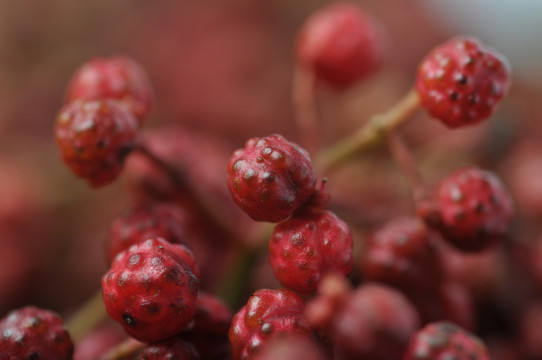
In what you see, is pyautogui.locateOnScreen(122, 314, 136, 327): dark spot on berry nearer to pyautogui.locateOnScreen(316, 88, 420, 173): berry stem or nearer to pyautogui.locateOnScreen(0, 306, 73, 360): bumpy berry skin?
pyautogui.locateOnScreen(0, 306, 73, 360): bumpy berry skin

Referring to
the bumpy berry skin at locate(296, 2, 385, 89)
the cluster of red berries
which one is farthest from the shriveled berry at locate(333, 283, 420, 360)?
the bumpy berry skin at locate(296, 2, 385, 89)

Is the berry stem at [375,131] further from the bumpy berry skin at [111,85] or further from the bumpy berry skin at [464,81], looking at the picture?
the bumpy berry skin at [111,85]

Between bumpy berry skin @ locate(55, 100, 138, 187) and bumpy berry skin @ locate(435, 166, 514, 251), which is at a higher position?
bumpy berry skin @ locate(55, 100, 138, 187)

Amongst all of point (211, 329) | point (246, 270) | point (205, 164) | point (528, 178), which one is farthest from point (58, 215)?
point (528, 178)

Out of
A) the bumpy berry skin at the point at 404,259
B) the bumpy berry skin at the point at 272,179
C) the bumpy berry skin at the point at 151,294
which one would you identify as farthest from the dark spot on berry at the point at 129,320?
the bumpy berry skin at the point at 404,259

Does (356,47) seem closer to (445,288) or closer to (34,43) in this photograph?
(445,288)

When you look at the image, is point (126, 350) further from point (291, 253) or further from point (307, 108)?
point (307, 108)
